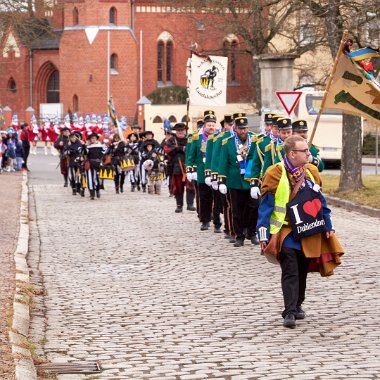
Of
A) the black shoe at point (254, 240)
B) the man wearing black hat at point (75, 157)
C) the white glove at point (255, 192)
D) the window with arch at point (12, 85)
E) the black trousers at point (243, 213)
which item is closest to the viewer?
the white glove at point (255, 192)

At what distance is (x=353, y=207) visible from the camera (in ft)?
78.8

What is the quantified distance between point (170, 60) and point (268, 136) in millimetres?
69907

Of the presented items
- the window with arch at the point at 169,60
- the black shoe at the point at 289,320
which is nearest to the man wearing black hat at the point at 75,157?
the black shoe at the point at 289,320

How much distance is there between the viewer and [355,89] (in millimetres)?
15797

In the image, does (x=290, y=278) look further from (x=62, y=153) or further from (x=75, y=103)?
(x=75, y=103)

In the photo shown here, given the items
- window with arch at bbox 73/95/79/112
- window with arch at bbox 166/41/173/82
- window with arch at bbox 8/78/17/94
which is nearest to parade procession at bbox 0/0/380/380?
window with arch at bbox 73/95/79/112

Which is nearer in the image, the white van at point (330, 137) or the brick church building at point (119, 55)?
the white van at point (330, 137)

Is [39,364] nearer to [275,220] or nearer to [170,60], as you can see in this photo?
[275,220]

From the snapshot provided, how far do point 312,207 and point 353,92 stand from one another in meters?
5.94

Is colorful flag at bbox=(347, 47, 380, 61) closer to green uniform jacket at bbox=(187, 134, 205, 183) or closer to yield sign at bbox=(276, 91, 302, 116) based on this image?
green uniform jacket at bbox=(187, 134, 205, 183)

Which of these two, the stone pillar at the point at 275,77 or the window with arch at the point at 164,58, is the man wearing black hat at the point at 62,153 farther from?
the window with arch at the point at 164,58

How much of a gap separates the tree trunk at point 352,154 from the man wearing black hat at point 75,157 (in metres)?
6.83

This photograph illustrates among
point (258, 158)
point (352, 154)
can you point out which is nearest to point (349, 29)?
point (352, 154)

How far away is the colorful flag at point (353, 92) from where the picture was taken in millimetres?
15711
